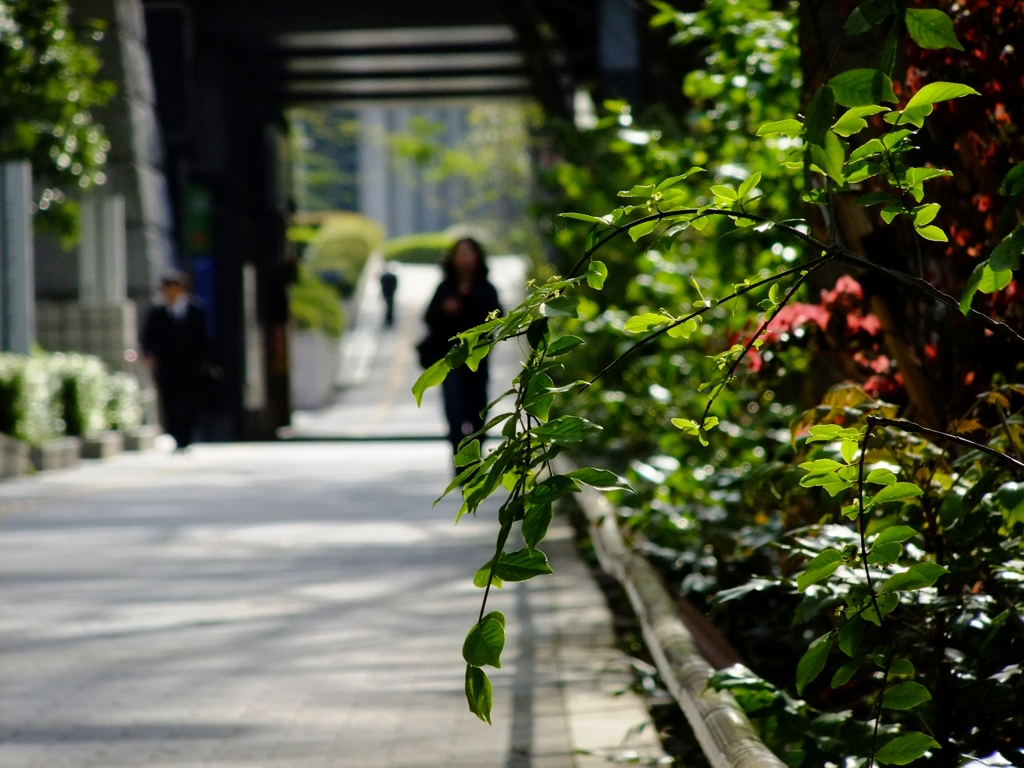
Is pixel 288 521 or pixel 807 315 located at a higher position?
pixel 807 315

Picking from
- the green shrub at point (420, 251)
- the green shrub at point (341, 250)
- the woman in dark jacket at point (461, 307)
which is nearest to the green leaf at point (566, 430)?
the woman in dark jacket at point (461, 307)

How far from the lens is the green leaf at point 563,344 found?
7.99ft

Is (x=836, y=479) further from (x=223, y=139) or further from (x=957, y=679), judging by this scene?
(x=223, y=139)

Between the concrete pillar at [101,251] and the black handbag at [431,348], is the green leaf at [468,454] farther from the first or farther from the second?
the concrete pillar at [101,251]

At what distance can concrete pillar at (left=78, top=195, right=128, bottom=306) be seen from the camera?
2186cm

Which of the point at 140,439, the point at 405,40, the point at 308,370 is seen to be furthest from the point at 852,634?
the point at 308,370

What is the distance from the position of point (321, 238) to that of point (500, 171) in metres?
6.91

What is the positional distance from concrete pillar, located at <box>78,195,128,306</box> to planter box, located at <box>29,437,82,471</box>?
202 inches

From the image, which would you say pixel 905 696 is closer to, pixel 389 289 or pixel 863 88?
pixel 863 88

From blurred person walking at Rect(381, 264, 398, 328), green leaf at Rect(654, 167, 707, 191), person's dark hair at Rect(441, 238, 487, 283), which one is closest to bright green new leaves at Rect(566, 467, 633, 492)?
green leaf at Rect(654, 167, 707, 191)

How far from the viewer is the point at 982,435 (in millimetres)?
4184

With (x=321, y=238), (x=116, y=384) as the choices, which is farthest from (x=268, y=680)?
(x=321, y=238)

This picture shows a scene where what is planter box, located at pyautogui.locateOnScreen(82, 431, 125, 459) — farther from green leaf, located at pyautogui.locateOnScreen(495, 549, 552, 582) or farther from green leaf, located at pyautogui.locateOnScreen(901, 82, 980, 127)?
green leaf, located at pyautogui.locateOnScreen(901, 82, 980, 127)

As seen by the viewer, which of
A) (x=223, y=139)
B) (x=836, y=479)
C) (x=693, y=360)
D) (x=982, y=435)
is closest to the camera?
(x=836, y=479)
